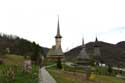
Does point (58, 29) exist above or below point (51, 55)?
above

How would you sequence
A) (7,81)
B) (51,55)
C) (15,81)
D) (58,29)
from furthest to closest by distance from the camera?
(58,29), (51,55), (15,81), (7,81)

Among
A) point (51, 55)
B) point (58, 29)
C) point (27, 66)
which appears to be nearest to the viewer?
point (27, 66)

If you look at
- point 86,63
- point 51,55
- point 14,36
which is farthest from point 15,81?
point 14,36

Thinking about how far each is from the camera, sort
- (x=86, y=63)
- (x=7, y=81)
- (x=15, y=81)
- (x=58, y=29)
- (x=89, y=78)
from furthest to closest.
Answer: (x=58, y=29), (x=86, y=63), (x=89, y=78), (x=15, y=81), (x=7, y=81)

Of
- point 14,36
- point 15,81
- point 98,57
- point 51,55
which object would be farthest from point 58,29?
point 15,81

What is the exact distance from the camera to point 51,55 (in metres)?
126

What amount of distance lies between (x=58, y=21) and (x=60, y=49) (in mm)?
12801

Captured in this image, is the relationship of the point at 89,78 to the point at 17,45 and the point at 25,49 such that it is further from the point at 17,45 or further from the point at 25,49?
the point at 17,45

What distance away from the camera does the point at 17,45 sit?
140000 mm

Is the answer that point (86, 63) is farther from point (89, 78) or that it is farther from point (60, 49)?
point (89, 78)

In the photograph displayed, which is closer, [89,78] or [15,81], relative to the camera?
[15,81]

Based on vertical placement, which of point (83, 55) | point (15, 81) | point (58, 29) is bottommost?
point (15, 81)

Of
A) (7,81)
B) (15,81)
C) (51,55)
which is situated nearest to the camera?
(7,81)

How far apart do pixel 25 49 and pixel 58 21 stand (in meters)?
18.2
